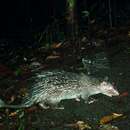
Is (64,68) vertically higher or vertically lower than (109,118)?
higher

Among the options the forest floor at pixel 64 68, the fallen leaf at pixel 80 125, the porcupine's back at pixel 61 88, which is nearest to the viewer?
the fallen leaf at pixel 80 125

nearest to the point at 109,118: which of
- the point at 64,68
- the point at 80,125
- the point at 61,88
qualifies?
the point at 80,125

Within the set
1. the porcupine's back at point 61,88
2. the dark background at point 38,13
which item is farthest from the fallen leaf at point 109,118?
the dark background at point 38,13

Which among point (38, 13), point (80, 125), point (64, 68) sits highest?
point (38, 13)

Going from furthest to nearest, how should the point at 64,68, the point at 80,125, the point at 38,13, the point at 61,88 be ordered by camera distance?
1. the point at 38,13
2. the point at 64,68
3. the point at 61,88
4. the point at 80,125

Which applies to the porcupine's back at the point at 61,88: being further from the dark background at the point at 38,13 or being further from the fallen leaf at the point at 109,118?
the dark background at the point at 38,13

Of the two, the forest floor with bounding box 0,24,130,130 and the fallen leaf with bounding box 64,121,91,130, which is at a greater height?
the forest floor with bounding box 0,24,130,130

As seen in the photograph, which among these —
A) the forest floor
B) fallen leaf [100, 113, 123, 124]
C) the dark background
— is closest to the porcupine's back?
the forest floor

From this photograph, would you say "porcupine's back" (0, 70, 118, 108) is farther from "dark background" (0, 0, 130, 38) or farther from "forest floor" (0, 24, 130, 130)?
"dark background" (0, 0, 130, 38)

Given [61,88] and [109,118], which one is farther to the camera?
[61,88]

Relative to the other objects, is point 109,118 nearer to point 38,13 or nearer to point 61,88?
point 61,88

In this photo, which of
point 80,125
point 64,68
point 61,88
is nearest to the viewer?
point 80,125

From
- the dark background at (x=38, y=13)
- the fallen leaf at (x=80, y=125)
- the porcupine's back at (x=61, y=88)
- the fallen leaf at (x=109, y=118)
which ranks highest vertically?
the dark background at (x=38, y=13)

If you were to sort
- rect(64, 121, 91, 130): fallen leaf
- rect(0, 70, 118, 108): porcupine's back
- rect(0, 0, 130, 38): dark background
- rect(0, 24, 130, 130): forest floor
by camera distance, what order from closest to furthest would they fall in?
1. rect(64, 121, 91, 130): fallen leaf
2. rect(0, 24, 130, 130): forest floor
3. rect(0, 70, 118, 108): porcupine's back
4. rect(0, 0, 130, 38): dark background
